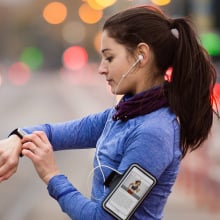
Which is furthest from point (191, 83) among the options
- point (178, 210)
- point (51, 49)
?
point (51, 49)

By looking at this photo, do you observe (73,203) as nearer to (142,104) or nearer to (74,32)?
(142,104)

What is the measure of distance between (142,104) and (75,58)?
4823 cm

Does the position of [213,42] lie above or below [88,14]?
above

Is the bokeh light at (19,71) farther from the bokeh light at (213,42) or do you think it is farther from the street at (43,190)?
the street at (43,190)

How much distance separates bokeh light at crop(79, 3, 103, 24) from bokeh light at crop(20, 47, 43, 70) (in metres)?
4.20

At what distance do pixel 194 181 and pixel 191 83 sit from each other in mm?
6044

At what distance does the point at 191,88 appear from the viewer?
7.70 ft

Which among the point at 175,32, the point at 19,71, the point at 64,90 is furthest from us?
the point at 19,71

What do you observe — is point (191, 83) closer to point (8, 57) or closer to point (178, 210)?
point (178, 210)

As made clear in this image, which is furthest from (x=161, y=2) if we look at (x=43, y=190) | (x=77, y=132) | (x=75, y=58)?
(x=75, y=58)

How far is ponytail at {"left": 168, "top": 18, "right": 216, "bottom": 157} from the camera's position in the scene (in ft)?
7.61

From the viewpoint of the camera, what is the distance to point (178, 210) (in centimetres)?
670

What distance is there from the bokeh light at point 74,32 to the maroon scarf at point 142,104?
48863mm

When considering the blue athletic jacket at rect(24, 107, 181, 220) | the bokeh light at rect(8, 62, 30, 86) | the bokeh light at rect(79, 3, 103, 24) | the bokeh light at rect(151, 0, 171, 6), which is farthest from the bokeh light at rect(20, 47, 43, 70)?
the blue athletic jacket at rect(24, 107, 181, 220)
